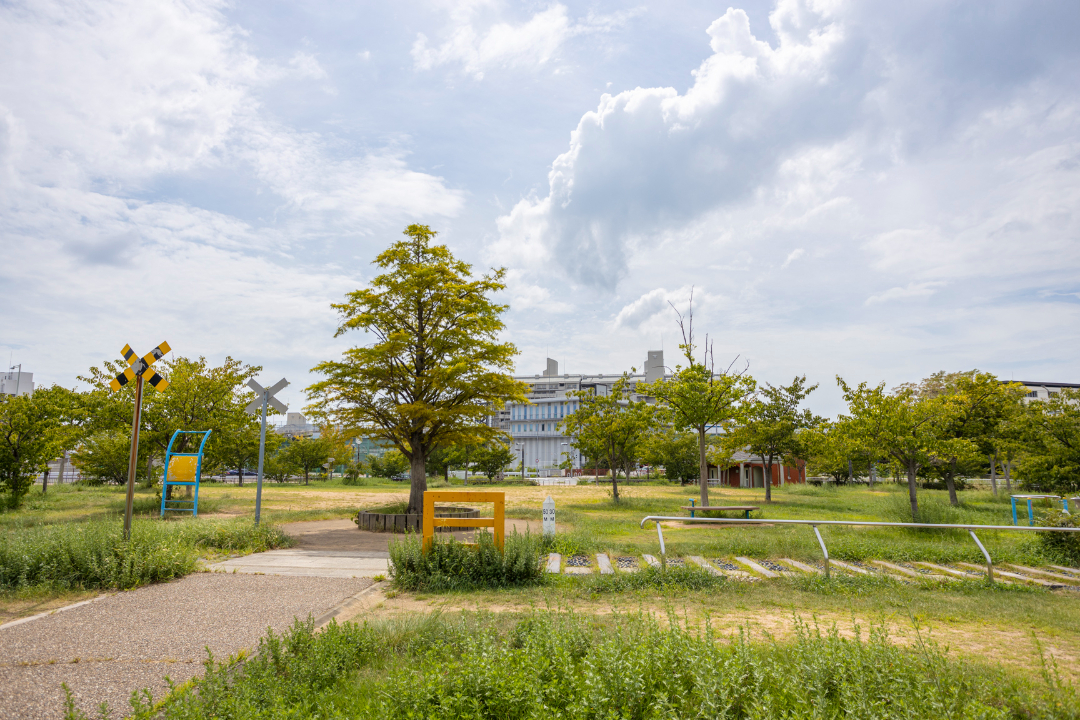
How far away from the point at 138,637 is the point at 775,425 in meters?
30.4

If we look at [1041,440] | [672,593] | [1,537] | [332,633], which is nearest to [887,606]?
[672,593]

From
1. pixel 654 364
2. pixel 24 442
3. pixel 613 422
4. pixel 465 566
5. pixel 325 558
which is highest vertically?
pixel 654 364

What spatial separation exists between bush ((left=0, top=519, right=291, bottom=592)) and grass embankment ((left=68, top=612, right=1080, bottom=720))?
16.3 feet

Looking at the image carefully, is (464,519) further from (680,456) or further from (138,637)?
(680,456)

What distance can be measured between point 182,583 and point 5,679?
3929 mm

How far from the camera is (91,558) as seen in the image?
8.28 metres

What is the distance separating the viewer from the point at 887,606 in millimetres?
7012

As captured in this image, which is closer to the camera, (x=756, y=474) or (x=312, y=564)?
(x=312, y=564)

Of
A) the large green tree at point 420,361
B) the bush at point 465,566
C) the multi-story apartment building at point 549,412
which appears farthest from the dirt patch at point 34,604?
the multi-story apartment building at point 549,412

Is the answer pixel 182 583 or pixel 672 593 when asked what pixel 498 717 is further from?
pixel 182 583

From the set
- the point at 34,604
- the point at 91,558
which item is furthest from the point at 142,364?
the point at 34,604

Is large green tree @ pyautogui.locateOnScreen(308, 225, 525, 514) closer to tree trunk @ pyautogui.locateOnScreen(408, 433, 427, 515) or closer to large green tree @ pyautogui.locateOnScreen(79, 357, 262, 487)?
tree trunk @ pyautogui.locateOnScreen(408, 433, 427, 515)

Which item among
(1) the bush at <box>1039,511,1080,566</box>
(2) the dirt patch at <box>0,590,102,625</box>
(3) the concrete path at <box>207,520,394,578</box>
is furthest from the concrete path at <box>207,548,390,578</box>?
(1) the bush at <box>1039,511,1080,566</box>

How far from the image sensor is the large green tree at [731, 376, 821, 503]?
3047 cm
